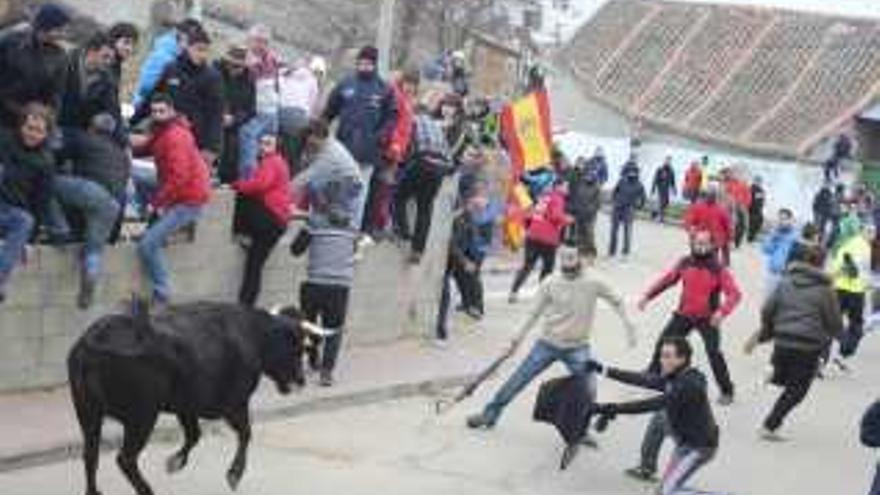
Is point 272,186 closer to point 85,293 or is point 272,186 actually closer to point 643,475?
point 85,293

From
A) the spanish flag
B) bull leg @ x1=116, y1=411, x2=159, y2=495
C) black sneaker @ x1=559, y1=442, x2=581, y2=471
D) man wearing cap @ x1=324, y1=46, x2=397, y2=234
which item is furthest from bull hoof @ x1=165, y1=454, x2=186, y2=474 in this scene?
the spanish flag

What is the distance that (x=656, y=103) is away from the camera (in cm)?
4997

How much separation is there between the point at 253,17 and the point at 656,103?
55.2 feet

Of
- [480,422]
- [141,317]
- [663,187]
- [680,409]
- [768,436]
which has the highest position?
[141,317]

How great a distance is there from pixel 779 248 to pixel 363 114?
6.20 meters

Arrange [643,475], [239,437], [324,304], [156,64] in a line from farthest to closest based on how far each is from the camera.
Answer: [324,304]
[156,64]
[643,475]
[239,437]

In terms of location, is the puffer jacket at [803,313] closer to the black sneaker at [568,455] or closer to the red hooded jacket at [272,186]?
the black sneaker at [568,455]

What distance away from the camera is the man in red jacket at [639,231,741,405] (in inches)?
620

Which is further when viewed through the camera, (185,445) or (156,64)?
(156,64)

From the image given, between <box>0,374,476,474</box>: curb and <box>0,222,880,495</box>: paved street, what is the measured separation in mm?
80

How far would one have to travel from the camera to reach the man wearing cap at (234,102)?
14898 mm

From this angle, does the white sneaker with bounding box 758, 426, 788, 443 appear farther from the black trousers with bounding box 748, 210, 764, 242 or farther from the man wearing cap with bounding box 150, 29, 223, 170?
the black trousers with bounding box 748, 210, 764, 242

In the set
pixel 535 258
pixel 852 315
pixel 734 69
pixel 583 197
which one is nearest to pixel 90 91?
pixel 535 258

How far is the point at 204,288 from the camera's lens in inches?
583
